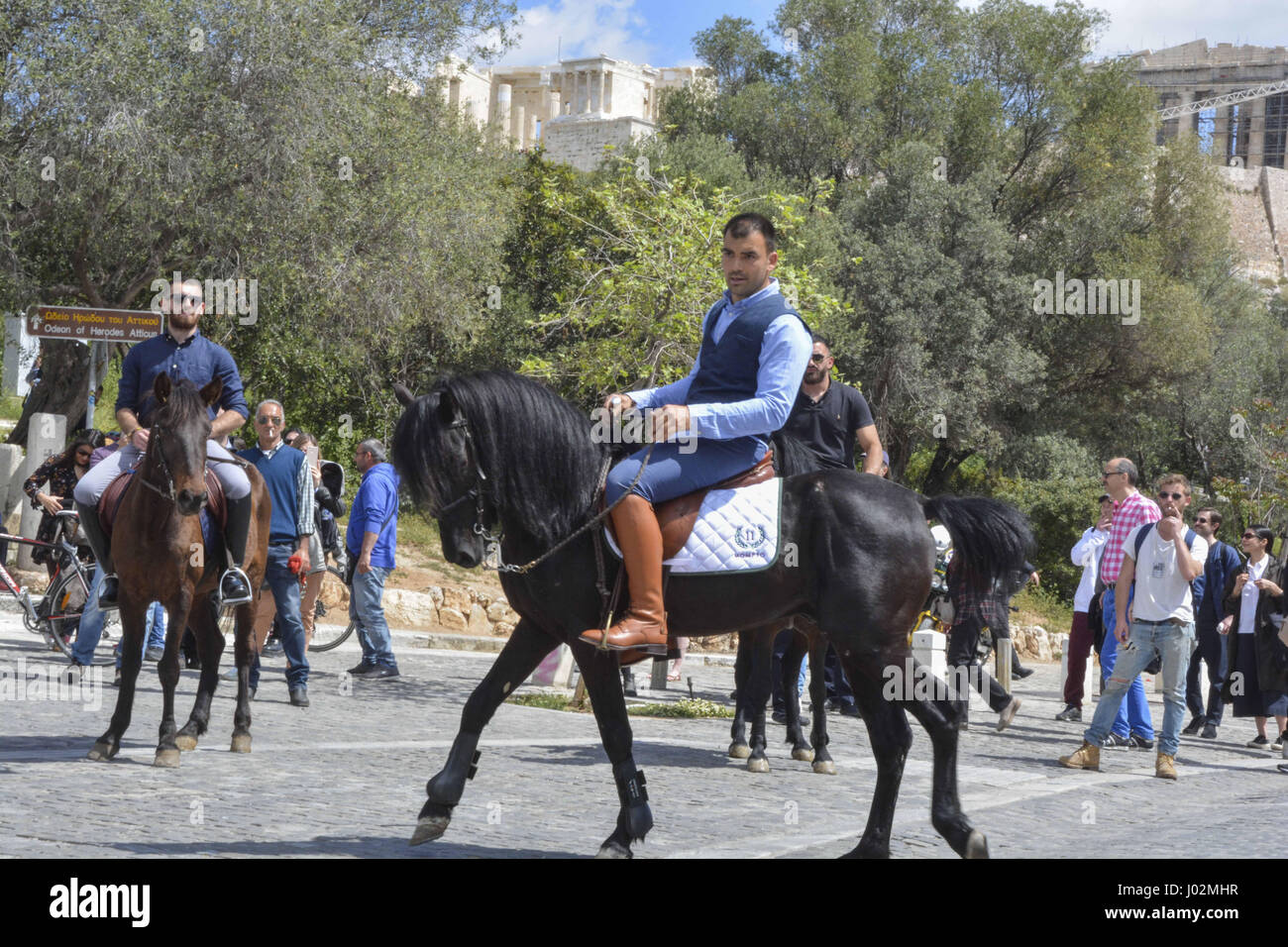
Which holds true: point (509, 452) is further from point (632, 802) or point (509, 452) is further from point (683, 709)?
point (683, 709)

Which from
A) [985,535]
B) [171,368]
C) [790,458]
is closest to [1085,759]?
[985,535]

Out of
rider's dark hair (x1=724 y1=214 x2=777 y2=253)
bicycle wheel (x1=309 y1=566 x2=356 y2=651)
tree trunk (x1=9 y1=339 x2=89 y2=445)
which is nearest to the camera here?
rider's dark hair (x1=724 y1=214 x2=777 y2=253)

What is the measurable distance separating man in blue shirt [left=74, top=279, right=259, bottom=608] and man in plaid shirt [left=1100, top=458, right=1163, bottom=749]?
672 centimetres

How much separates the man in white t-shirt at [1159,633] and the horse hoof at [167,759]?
6.08 metres

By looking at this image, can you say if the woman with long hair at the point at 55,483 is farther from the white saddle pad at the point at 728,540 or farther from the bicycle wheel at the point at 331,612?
the white saddle pad at the point at 728,540

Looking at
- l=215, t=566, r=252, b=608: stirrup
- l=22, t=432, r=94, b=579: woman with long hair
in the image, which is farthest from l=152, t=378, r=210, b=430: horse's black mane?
l=22, t=432, r=94, b=579: woman with long hair

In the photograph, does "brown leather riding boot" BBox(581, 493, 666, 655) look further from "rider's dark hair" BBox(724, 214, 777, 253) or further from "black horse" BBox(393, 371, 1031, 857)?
"rider's dark hair" BBox(724, 214, 777, 253)

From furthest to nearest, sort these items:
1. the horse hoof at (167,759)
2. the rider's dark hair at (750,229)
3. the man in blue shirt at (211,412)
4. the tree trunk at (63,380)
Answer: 1. the tree trunk at (63,380)
2. the man in blue shirt at (211,412)
3. the horse hoof at (167,759)
4. the rider's dark hair at (750,229)

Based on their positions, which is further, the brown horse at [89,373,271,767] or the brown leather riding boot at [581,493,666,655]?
the brown horse at [89,373,271,767]

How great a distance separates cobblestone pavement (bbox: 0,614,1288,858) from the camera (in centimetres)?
616

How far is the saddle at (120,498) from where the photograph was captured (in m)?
8.54

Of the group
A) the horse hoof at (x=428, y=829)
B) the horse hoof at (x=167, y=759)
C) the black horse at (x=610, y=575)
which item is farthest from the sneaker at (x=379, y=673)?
the horse hoof at (x=428, y=829)
